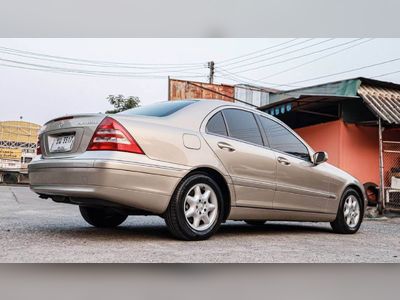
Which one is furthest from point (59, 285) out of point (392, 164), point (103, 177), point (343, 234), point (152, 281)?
point (392, 164)

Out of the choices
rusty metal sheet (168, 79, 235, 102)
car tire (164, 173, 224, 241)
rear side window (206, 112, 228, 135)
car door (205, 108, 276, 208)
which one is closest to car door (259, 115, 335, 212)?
car door (205, 108, 276, 208)

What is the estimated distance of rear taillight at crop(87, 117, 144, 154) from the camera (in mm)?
3932

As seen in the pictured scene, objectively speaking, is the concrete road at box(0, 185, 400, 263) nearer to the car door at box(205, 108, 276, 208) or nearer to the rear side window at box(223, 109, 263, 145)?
the car door at box(205, 108, 276, 208)

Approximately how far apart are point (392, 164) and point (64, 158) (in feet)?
33.0

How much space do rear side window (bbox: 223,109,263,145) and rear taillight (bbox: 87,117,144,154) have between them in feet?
4.05

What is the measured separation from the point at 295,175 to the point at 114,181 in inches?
91.4

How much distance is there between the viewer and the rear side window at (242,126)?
4.89 meters

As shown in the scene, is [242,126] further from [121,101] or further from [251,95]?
[121,101]

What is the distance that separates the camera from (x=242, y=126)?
5012 mm

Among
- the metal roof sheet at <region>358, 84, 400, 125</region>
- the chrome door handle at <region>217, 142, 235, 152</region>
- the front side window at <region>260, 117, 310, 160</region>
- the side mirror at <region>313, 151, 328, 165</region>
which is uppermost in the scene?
the metal roof sheet at <region>358, 84, 400, 125</region>

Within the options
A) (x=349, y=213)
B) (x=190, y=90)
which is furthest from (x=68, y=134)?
(x=190, y=90)

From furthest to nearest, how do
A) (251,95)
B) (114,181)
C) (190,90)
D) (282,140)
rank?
(251,95), (190,90), (282,140), (114,181)

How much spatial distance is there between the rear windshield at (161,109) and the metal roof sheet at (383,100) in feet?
22.3

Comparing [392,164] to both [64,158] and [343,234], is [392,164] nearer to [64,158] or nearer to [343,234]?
[343,234]
